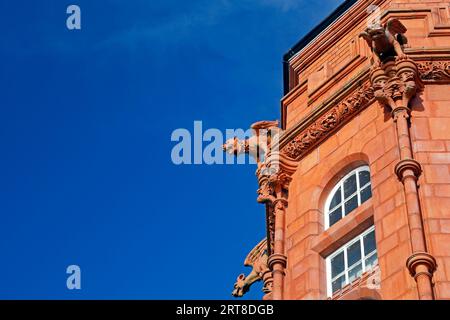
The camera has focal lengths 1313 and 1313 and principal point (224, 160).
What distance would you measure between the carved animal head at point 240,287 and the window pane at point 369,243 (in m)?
10.3

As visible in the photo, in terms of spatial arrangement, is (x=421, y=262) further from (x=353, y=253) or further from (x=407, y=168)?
(x=353, y=253)

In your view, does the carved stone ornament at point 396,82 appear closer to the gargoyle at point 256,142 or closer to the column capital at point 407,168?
the column capital at point 407,168

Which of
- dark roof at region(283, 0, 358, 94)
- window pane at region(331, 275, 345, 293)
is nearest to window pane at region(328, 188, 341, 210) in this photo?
window pane at region(331, 275, 345, 293)

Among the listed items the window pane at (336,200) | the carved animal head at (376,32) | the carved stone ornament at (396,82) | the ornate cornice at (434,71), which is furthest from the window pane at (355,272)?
the carved animal head at (376,32)

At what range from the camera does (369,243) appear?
26297mm

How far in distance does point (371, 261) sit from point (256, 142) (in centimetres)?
611

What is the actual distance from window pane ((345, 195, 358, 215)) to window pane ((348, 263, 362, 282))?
155 cm

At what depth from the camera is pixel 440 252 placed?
24172 mm

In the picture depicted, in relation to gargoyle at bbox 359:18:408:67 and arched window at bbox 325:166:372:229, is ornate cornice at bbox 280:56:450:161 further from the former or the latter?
arched window at bbox 325:166:372:229

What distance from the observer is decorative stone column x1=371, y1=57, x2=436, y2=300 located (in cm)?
2355

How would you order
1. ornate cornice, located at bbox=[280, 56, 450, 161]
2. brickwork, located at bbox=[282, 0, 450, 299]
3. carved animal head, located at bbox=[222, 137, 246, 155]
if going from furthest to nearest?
carved animal head, located at bbox=[222, 137, 246, 155] → ornate cornice, located at bbox=[280, 56, 450, 161] → brickwork, located at bbox=[282, 0, 450, 299]
